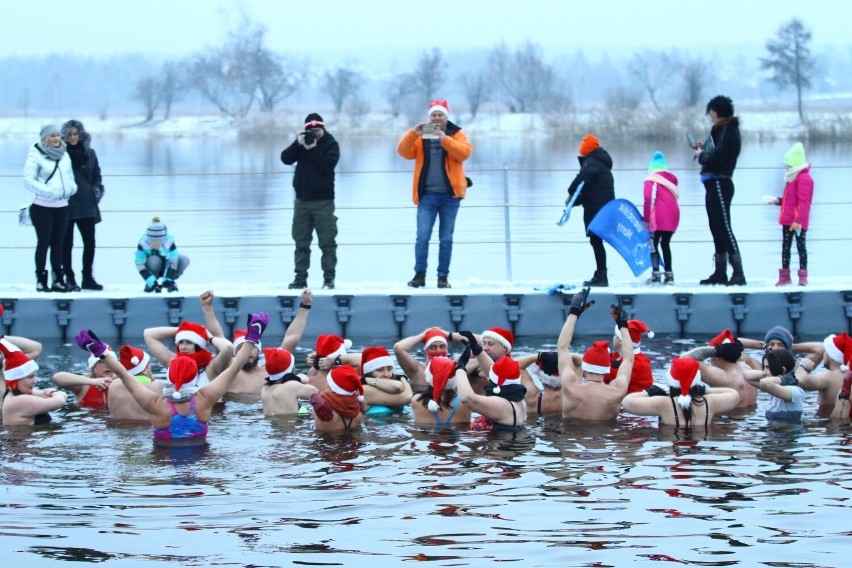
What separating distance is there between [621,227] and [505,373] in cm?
509

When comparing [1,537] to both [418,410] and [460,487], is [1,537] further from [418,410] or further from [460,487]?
[418,410]

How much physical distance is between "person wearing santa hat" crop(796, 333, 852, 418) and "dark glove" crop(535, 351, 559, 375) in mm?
2063

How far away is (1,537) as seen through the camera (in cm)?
825

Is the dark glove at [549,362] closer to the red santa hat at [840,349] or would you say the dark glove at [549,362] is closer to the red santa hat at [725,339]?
the red santa hat at [725,339]

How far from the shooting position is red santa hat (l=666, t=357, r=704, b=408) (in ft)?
35.3

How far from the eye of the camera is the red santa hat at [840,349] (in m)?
11.3

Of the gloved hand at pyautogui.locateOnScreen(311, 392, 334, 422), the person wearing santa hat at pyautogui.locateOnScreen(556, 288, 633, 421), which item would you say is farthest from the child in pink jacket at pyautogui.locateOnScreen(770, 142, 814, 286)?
the gloved hand at pyautogui.locateOnScreen(311, 392, 334, 422)

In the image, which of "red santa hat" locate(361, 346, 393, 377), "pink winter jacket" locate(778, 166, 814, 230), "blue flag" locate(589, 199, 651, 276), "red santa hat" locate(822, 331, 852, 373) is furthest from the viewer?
"blue flag" locate(589, 199, 651, 276)

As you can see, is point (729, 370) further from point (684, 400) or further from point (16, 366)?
point (16, 366)

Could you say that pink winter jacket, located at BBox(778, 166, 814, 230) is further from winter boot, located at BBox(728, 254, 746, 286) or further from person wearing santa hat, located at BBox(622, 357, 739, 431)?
person wearing santa hat, located at BBox(622, 357, 739, 431)

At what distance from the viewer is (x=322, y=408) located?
1076 cm

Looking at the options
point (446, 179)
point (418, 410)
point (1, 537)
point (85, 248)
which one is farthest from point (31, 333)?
point (1, 537)

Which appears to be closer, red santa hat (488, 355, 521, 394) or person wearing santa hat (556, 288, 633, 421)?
red santa hat (488, 355, 521, 394)

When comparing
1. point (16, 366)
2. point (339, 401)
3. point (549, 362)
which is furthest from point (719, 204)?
point (16, 366)
